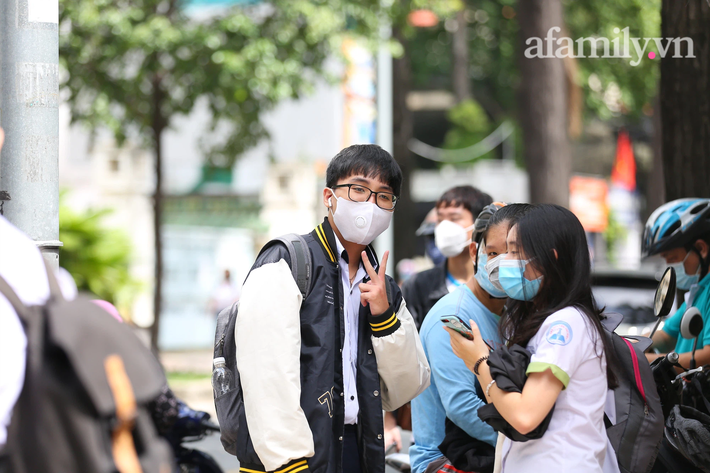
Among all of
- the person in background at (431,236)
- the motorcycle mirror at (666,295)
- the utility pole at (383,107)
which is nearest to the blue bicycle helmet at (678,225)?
the motorcycle mirror at (666,295)

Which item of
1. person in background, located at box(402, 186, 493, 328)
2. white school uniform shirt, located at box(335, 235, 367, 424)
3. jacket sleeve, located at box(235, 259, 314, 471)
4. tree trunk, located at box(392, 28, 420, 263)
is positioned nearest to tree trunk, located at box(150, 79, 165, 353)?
tree trunk, located at box(392, 28, 420, 263)

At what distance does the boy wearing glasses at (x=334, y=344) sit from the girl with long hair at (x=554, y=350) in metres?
0.42

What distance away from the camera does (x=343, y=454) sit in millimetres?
3039

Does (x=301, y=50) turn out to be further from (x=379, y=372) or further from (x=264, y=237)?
(x=264, y=237)

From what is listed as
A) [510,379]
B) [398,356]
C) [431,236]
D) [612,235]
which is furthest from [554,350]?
[612,235]

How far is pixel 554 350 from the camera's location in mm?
2537

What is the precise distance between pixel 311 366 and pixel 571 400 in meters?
0.89

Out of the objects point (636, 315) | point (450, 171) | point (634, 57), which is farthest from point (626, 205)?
point (636, 315)

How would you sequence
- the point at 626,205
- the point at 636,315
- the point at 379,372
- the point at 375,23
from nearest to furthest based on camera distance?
1. the point at 379,372
2. the point at 636,315
3. the point at 375,23
4. the point at 626,205

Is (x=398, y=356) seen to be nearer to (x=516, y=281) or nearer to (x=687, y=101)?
(x=516, y=281)

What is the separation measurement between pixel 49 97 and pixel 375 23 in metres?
8.45

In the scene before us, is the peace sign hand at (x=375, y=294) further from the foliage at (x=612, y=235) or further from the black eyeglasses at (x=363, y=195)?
the foliage at (x=612, y=235)

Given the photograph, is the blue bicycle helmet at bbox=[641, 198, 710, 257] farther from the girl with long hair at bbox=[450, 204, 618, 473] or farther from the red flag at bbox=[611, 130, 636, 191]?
the red flag at bbox=[611, 130, 636, 191]

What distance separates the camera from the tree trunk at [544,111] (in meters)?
11.7
